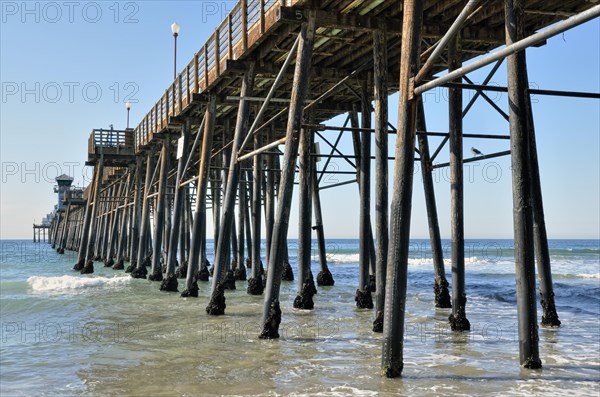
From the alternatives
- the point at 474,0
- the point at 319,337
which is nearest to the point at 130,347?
the point at 319,337

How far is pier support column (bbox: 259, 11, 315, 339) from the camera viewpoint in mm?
10016

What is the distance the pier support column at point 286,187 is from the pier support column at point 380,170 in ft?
4.24

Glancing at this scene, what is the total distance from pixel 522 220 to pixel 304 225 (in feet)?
20.6

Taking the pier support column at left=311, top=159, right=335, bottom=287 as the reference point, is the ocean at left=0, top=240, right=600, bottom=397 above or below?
below

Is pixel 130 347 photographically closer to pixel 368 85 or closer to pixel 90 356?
pixel 90 356

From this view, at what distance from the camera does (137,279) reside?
24844 millimetres

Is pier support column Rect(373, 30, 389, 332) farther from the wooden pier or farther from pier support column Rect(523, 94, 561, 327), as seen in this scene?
pier support column Rect(523, 94, 561, 327)

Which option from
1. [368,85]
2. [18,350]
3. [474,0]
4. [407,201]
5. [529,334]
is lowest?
[18,350]

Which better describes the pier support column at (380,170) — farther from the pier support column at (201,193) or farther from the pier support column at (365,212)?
the pier support column at (201,193)

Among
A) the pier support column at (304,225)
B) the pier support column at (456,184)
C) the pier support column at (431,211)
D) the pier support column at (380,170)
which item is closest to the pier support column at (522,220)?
the pier support column at (456,184)

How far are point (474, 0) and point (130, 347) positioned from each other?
292 inches

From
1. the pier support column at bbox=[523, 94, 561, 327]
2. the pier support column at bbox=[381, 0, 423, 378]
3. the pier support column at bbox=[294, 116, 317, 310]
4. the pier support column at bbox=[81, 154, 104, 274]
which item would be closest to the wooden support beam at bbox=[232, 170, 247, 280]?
the pier support column at bbox=[294, 116, 317, 310]

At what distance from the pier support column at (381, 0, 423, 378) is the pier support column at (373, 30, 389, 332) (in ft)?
9.53

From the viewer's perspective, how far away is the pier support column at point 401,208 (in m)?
7.22
